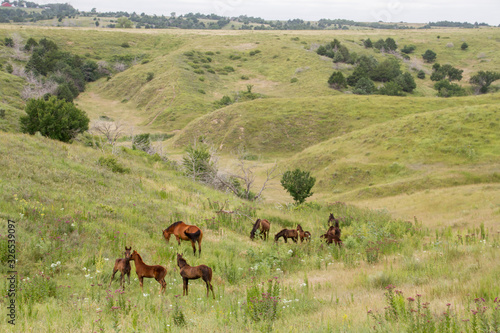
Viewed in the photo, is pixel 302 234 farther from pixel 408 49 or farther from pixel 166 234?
pixel 408 49

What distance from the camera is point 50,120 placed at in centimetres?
2395

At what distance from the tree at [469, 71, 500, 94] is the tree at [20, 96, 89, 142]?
73.3m

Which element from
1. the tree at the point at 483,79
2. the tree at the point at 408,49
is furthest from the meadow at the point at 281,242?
the tree at the point at 408,49

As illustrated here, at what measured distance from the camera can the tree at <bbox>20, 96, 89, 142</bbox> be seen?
Result: 23.9m

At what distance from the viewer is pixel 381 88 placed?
63.9m

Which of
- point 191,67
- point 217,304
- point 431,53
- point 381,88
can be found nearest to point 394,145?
point 217,304

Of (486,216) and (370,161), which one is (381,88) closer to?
(370,161)

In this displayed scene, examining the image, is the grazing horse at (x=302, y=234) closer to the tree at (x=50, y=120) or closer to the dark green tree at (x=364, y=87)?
the tree at (x=50, y=120)

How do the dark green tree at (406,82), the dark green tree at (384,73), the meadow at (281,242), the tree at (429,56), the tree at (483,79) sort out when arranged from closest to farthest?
the meadow at (281,242), the dark green tree at (406,82), the dark green tree at (384,73), the tree at (483,79), the tree at (429,56)

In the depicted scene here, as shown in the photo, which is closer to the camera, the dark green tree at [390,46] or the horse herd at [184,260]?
the horse herd at [184,260]

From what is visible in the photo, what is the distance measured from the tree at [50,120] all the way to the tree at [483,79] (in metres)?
73.3

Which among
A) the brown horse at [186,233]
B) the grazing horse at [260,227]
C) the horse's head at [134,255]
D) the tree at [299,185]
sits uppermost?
the horse's head at [134,255]

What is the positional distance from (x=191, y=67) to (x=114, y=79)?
1649 cm

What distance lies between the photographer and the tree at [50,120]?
78.3 feet
